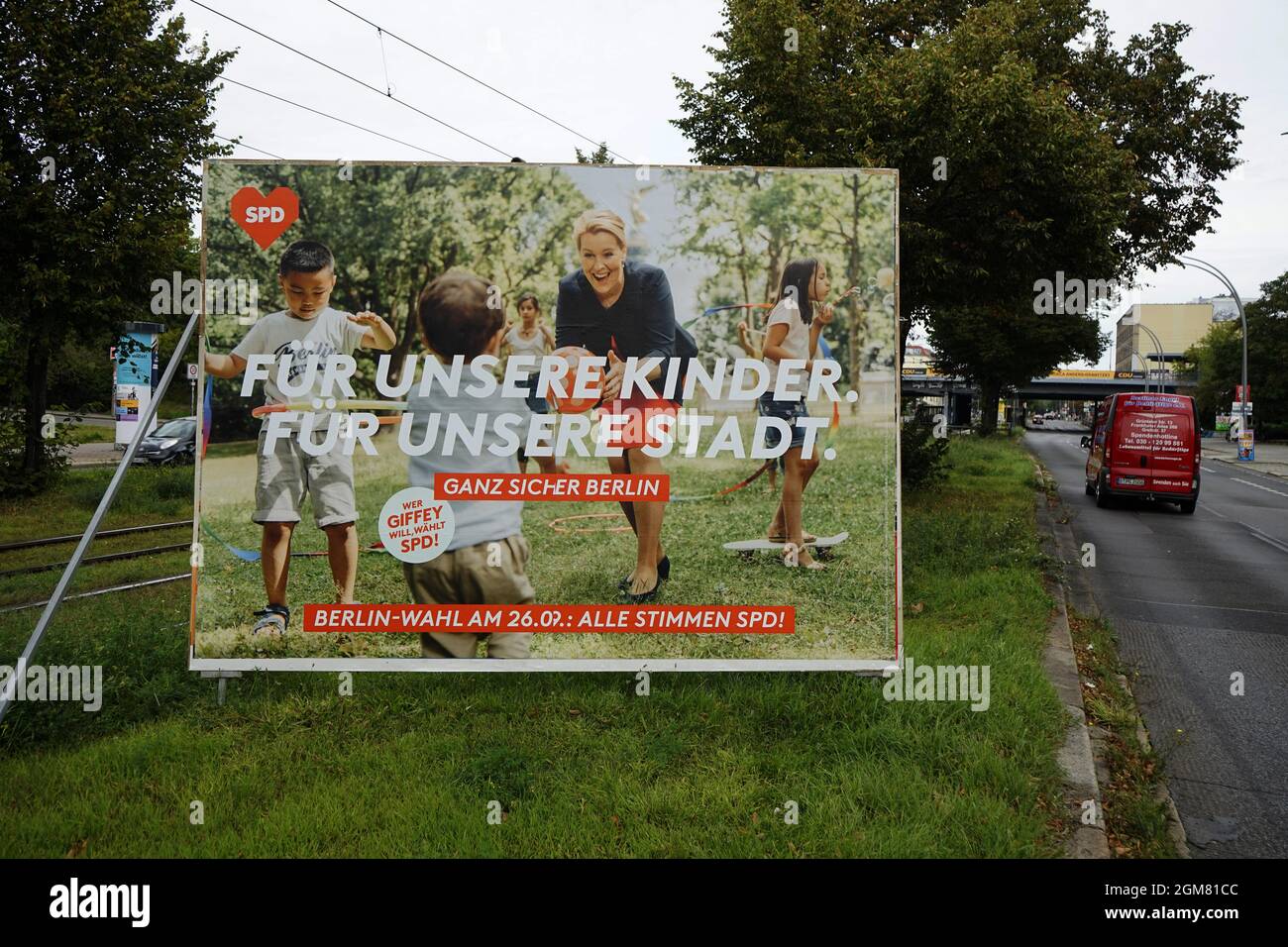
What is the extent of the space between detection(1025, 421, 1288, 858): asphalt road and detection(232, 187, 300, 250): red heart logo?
239 inches

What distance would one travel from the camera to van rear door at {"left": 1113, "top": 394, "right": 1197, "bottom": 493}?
1916 centimetres

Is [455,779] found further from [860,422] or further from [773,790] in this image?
[860,422]

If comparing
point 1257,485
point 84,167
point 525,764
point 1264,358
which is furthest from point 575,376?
point 1264,358

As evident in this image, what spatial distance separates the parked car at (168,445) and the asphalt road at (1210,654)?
2092cm

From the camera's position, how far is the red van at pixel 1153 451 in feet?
62.7

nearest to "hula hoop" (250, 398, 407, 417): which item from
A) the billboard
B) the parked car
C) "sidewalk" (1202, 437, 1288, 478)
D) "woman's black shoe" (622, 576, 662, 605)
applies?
the billboard

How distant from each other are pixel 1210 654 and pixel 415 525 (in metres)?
6.93

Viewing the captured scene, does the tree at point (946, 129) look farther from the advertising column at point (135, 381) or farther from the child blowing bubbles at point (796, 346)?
the advertising column at point (135, 381)

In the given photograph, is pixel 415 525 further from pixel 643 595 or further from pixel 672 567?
pixel 672 567

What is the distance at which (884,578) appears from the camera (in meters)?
5.84

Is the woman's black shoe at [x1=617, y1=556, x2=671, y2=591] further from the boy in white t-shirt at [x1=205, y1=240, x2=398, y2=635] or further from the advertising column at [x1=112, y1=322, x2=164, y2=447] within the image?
the advertising column at [x1=112, y1=322, x2=164, y2=447]

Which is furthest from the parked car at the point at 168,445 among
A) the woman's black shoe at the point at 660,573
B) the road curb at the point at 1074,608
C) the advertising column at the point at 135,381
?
the woman's black shoe at the point at 660,573

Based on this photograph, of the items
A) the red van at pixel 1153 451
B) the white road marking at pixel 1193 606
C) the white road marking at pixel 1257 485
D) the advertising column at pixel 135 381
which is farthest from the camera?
the white road marking at pixel 1257 485

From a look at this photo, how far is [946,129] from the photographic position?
12875 mm
